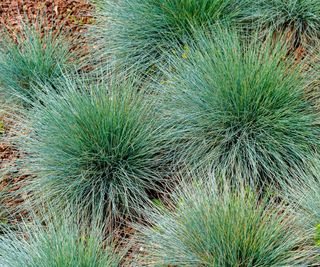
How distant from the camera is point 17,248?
3.71 m

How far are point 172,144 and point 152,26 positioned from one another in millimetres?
1060

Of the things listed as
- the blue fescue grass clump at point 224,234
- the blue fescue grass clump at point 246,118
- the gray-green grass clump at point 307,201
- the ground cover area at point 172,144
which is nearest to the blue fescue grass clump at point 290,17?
the ground cover area at point 172,144

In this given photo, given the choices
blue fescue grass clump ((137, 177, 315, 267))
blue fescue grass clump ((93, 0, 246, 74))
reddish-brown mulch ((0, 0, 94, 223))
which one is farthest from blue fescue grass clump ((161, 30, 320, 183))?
reddish-brown mulch ((0, 0, 94, 223))

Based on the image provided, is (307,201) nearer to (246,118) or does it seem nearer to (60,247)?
(246,118)

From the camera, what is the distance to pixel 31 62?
4887 mm

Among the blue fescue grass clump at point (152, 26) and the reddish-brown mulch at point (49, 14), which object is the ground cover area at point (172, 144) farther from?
the reddish-brown mulch at point (49, 14)

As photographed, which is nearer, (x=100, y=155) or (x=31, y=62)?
(x=100, y=155)

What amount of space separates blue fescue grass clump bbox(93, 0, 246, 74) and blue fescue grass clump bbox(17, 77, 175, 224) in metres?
0.67

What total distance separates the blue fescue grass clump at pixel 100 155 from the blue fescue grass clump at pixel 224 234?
389 millimetres

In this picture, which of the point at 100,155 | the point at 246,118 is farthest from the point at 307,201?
the point at 100,155

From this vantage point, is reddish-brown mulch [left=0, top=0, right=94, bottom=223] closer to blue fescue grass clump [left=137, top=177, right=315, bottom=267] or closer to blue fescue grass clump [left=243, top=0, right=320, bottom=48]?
blue fescue grass clump [left=243, top=0, right=320, bottom=48]

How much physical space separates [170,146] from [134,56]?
37.8 inches

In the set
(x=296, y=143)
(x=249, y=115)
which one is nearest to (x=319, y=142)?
(x=296, y=143)

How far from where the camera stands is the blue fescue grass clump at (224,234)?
3418 millimetres
